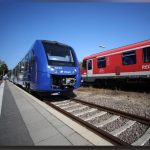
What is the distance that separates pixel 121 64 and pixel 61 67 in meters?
5.84

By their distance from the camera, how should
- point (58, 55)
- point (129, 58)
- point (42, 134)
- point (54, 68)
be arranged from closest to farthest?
point (42, 134), point (54, 68), point (58, 55), point (129, 58)

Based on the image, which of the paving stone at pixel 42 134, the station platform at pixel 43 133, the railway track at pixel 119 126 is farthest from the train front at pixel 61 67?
the paving stone at pixel 42 134

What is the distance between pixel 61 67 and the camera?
872cm

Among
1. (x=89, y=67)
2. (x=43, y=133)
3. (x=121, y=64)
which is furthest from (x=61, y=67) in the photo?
(x=89, y=67)

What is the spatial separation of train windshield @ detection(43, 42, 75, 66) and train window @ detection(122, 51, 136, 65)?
4.60m

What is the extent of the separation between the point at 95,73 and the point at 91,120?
35.8ft

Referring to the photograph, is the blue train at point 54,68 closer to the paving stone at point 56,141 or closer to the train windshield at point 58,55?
the train windshield at point 58,55

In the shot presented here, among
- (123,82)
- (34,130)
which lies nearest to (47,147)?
(34,130)

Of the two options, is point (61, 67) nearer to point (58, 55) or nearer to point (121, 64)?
point (58, 55)

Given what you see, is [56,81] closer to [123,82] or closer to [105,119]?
[105,119]

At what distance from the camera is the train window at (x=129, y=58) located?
12.0 m

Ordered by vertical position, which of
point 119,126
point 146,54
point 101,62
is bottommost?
point 119,126

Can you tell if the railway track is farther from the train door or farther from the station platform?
the train door

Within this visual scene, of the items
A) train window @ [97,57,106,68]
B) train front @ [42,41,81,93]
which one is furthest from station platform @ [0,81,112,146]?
train window @ [97,57,106,68]
